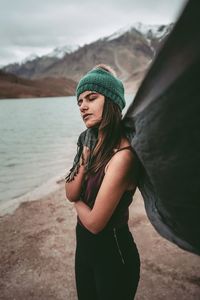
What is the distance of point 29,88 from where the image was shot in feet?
489

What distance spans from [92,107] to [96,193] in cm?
51

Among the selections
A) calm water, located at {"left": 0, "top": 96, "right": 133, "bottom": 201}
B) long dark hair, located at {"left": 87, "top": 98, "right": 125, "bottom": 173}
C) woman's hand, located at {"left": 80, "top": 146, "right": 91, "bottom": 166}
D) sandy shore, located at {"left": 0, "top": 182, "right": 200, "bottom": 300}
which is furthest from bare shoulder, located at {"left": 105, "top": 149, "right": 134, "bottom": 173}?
calm water, located at {"left": 0, "top": 96, "right": 133, "bottom": 201}

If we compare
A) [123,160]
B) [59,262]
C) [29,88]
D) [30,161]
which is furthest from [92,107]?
[29,88]

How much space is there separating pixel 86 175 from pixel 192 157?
3.19 ft

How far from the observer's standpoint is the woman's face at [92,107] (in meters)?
1.73

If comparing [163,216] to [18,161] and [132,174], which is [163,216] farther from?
[18,161]

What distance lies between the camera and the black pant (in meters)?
1.81

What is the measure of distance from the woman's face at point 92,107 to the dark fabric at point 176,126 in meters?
0.54

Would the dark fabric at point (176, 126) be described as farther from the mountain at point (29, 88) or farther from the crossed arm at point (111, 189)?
the mountain at point (29, 88)

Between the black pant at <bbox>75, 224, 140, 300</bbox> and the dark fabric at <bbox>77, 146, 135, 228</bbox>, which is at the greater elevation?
the dark fabric at <bbox>77, 146, 135, 228</bbox>

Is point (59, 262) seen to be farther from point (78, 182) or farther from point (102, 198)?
point (102, 198)

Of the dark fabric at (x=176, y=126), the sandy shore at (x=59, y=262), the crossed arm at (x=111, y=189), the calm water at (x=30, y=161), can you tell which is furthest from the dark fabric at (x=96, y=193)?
the calm water at (x=30, y=161)

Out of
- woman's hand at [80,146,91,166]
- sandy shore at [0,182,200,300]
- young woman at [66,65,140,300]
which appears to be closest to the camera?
young woman at [66,65,140,300]

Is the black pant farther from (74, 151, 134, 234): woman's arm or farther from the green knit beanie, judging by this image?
the green knit beanie
